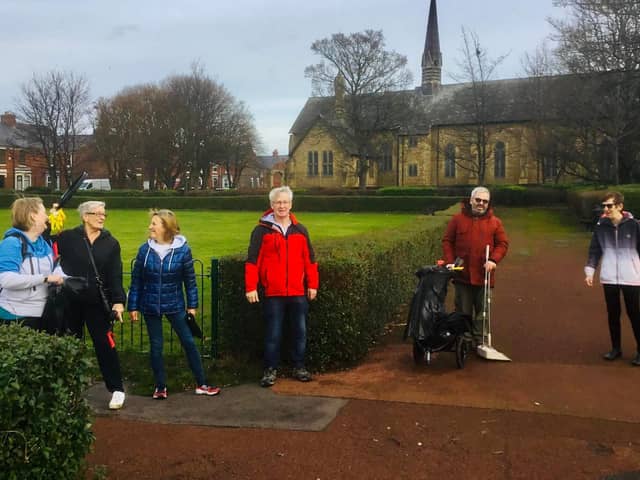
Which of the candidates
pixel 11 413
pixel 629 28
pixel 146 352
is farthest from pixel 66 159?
pixel 11 413

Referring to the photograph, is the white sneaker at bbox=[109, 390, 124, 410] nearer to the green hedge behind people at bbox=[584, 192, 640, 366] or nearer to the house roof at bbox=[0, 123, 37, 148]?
the green hedge behind people at bbox=[584, 192, 640, 366]

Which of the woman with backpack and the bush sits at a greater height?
the woman with backpack

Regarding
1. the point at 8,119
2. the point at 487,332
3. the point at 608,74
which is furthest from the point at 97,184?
the point at 487,332

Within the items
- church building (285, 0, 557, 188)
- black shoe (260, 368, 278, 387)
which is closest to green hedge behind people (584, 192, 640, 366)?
black shoe (260, 368, 278, 387)

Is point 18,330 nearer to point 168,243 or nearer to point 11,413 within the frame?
point 11,413

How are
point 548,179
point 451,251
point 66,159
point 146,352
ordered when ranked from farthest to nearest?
point 66,159
point 548,179
point 146,352
point 451,251

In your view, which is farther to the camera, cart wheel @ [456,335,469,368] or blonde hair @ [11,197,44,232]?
cart wheel @ [456,335,469,368]

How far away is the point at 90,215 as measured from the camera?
5164 mm

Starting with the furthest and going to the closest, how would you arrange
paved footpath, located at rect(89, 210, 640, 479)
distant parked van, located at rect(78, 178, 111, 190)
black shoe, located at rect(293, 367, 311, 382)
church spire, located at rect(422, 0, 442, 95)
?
church spire, located at rect(422, 0, 442, 95)
distant parked van, located at rect(78, 178, 111, 190)
black shoe, located at rect(293, 367, 311, 382)
paved footpath, located at rect(89, 210, 640, 479)

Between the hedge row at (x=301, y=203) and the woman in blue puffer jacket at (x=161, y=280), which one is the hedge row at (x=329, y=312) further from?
the hedge row at (x=301, y=203)

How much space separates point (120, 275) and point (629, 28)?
25.6 meters

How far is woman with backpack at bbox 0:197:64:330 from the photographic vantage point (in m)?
4.64

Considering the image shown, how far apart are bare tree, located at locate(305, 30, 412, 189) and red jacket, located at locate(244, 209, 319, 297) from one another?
5105 centimetres

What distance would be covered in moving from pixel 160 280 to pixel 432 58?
67491 mm
